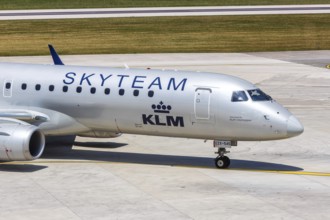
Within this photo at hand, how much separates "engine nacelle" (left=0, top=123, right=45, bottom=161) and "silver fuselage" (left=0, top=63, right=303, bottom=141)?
1.73 metres

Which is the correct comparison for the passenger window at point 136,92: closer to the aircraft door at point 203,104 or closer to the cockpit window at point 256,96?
the aircraft door at point 203,104

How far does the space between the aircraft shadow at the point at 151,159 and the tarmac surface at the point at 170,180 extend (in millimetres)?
37

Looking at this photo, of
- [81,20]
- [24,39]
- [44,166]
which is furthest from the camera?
[81,20]

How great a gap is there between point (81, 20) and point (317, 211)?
54.4m

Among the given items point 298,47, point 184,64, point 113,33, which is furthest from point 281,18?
point 184,64

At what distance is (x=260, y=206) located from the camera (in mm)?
27125

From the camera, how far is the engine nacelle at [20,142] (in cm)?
3109

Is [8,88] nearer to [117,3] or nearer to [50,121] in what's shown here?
[50,121]

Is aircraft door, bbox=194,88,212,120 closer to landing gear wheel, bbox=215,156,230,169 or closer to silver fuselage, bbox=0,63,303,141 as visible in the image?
silver fuselage, bbox=0,63,303,141

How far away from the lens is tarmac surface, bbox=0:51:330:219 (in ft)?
87.2

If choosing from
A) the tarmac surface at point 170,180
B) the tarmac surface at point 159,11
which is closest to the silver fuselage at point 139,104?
the tarmac surface at point 170,180

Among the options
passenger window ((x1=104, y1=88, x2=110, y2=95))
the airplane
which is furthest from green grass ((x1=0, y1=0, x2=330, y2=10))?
passenger window ((x1=104, y1=88, x2=110, y2=95))

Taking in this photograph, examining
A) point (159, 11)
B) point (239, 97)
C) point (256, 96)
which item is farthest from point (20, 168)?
point (159, 11)

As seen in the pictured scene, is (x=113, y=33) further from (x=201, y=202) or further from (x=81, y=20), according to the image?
(x=201, y=202)
